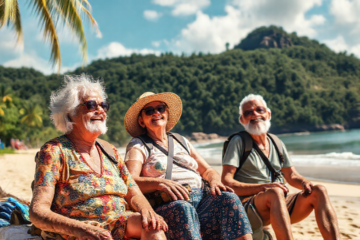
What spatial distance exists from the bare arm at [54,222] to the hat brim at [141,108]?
3.99 ft

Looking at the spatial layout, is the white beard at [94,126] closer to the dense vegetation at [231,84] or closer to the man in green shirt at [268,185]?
the man in green shirt at [268,185]

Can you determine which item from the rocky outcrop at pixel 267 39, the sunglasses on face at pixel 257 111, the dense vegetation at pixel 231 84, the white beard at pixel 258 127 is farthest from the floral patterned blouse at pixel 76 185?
the rocky outcrop at pixel 267 39

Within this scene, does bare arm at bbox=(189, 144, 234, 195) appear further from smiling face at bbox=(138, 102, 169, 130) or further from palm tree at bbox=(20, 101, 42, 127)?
palm tree at bbox=(20, 101, 42, 127)

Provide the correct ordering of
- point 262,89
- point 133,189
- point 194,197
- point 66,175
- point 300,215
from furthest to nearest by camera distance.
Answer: point 262,89
point 300,215
point 194,197
point 133,189
point 66,175

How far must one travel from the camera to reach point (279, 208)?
241cm

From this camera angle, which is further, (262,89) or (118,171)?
(262,89)

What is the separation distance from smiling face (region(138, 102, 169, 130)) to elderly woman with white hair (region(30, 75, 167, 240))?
543 millimetres

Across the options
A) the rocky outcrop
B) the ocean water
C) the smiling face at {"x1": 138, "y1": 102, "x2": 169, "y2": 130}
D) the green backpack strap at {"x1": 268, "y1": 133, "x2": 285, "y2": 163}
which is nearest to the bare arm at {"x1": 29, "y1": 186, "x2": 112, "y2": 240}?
the smiling face at {"x1": 138, "y1": 102, "x2": 169, "y2": 130}

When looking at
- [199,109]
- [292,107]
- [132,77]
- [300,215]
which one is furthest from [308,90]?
[300,215]

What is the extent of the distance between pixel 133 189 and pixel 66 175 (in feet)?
1.67

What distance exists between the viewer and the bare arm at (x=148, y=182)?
2.35 meters

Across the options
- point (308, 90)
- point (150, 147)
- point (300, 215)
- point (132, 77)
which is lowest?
point (300, 215)

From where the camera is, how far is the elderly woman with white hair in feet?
6.07

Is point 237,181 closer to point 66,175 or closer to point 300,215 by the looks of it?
point 300,215
